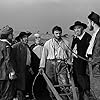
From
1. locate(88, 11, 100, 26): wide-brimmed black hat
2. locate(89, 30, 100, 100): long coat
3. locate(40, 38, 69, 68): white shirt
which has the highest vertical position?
locate(88, 11, 100, 26): wide-brimmed black hat

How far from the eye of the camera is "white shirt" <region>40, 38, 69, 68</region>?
342 inches

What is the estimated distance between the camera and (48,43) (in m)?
8.87

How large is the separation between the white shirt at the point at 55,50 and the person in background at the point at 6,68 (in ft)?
3.84

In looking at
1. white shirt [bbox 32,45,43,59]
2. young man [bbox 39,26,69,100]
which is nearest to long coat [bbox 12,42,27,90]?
young man [bbox 39,26,69,100]

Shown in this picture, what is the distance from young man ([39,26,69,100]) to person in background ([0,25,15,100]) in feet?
3.81

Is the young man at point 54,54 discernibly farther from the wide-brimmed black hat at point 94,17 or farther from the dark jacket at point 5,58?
the wide-brimmed black hat at point 94,17

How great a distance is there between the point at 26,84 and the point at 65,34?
1801mm

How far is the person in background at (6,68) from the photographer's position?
781 cm

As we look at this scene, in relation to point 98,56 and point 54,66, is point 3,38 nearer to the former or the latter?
point 54,66

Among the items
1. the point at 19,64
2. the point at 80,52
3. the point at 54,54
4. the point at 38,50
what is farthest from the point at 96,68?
the point at 38,50

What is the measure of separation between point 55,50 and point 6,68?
4.94ft

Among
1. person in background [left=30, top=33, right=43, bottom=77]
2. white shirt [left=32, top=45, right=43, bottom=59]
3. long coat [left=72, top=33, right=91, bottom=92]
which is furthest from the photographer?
white shirt [left=32, top=45, right=43, bottom=59]

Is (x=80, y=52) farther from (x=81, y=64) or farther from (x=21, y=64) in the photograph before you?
(x=21, y=64)

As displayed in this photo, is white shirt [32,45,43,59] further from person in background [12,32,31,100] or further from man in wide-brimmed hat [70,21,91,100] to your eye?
man in wide-brimmed hat [70,21,91,100]
